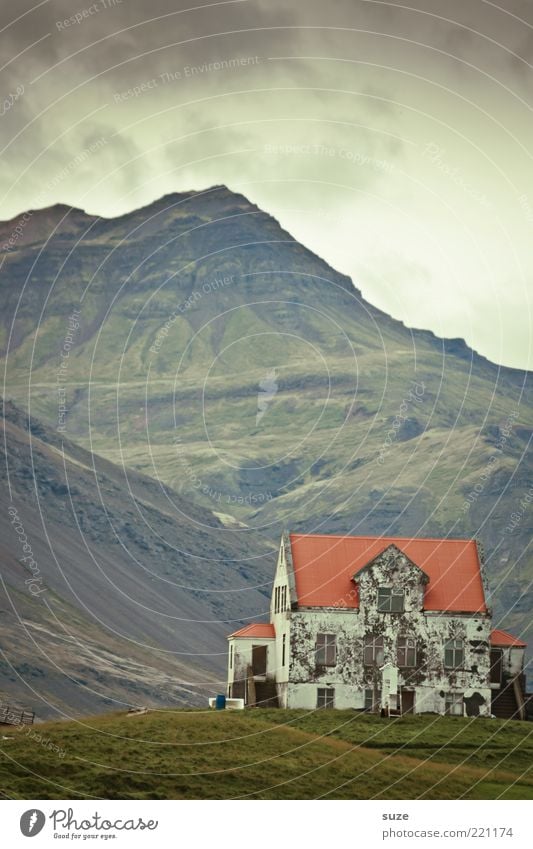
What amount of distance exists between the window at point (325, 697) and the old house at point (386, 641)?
0.20 ft

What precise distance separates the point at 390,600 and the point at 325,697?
23.8 ft

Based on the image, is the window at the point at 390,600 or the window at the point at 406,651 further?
the window at the point at 390,600

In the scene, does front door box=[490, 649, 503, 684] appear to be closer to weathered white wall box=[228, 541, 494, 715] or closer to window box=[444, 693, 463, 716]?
weathered white wall box=[228, 541, 494, 715]

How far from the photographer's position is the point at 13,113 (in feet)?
388

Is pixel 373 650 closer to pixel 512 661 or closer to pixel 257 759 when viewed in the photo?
pixel 512 661

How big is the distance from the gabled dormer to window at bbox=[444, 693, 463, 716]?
565 cm

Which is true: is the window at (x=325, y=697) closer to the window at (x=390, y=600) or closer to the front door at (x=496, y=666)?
the window at (x=390, y=600)

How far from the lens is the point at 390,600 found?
88938 mm

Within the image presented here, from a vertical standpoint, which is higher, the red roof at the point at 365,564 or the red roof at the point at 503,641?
the red roof at the point at 365,564

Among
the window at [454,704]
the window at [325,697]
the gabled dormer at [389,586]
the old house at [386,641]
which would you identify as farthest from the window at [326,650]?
the window at [454,704]

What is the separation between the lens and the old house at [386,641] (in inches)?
3440

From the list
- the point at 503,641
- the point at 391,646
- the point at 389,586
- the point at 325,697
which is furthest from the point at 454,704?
the point at 389,586

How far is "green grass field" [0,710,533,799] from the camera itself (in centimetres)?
6556
